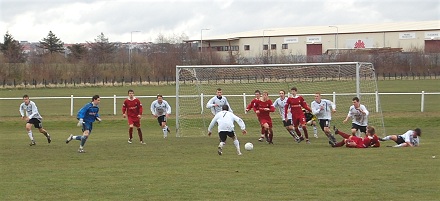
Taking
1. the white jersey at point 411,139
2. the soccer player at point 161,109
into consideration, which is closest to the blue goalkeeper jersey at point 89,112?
the soccer player at point 161,109

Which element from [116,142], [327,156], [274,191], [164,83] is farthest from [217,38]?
[274,191]

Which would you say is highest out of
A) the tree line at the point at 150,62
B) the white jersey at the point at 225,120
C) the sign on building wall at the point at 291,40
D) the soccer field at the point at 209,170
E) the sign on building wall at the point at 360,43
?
the sign on building wall at the point at 291,40

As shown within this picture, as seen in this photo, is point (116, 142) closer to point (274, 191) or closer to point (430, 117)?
A: point (274, 191)

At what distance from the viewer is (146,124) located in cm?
3841

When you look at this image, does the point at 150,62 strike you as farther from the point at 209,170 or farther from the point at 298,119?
the point at 209,170

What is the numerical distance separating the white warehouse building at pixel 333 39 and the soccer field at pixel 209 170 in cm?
5808

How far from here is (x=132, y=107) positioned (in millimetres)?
27469

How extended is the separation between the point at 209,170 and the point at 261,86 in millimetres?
24110

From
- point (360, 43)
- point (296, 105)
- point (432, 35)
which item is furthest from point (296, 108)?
point (360, 43)

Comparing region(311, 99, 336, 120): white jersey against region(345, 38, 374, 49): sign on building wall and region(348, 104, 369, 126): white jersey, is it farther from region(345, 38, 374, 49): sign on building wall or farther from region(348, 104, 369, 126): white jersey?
region(345, 38, 374, 49): sign on building wall

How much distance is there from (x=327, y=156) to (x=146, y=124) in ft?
60.3

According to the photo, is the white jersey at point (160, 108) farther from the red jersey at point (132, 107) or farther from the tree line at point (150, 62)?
the tree line at point (150, 62)

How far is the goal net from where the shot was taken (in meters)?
33.9

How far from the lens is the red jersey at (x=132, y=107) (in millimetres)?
27422
